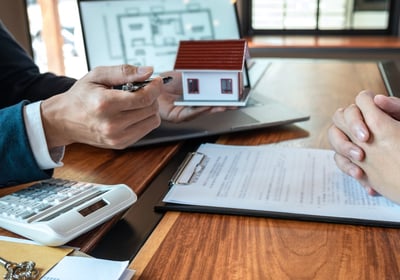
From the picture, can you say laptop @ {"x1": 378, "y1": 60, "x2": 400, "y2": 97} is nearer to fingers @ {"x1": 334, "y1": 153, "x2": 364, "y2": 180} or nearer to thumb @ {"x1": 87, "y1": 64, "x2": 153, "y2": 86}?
fingers @ {"x1": 334, "y1": 153, "x2": 364, "y2": 180}

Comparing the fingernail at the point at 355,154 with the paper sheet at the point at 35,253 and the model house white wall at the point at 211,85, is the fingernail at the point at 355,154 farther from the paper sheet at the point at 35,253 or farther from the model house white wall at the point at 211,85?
the paper sheet at the point at 35,253

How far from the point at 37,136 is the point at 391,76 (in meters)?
1.20

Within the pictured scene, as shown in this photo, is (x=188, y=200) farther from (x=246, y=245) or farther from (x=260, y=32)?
(x=260, y=32)

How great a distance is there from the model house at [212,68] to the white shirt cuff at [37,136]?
0.37 meters

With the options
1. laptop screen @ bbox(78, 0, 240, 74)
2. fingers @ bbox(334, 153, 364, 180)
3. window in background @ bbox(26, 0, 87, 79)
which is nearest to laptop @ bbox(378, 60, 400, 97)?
laptop screen @ bbox(78, 0, 240, 74)

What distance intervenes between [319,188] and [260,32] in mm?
3698

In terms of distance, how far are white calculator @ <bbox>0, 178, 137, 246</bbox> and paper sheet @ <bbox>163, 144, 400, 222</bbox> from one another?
94 millimetres

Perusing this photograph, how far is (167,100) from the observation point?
102cm

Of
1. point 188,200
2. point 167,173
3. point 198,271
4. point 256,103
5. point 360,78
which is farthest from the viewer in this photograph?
point 360,78

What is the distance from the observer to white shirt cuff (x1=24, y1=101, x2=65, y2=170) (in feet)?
2.22

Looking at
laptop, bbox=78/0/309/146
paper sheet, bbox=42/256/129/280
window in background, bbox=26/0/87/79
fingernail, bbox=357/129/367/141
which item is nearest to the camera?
paper sheet, bbox=42/256/129/280

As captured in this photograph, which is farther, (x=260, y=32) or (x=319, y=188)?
(x=260, y=32)

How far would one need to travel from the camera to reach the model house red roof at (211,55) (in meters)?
0.97

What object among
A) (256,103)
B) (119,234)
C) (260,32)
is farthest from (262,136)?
(260,32)
